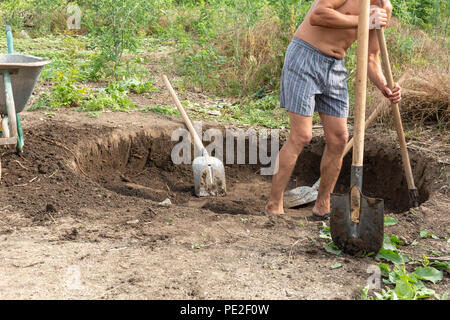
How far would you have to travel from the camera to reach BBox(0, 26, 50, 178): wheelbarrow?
12.6 feet

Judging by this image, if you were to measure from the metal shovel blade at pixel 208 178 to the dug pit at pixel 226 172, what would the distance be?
0.10 metres

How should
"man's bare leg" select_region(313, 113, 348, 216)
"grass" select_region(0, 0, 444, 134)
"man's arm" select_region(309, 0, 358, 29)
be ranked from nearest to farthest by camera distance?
"man's arm" select_region(309, 0, 358, 29) < "man's bare leg" select_region(313, 113, 348, 216) < "grass" select_region(0, 0, 444, 134)

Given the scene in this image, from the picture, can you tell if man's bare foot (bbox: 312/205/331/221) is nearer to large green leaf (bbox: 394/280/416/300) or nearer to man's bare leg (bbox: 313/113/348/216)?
man's bare leg (bbox: 313/113/348/216)

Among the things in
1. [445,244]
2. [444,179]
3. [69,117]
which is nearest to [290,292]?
[445,244]

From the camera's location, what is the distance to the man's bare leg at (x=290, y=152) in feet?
11.8

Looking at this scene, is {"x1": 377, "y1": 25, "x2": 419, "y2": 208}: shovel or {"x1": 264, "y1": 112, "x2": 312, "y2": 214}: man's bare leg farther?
{"x1": 264, "y1": 112, "x2": 312, "y2": 214}: man's bare leg

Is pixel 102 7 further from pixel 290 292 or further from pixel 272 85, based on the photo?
pixel 290 292

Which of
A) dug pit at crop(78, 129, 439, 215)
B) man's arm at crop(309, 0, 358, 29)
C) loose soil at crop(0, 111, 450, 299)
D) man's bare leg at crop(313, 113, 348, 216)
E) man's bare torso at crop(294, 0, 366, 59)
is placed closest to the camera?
loose soil at crop(0, 111, 450, 299)

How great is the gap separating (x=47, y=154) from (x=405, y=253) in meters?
3.04

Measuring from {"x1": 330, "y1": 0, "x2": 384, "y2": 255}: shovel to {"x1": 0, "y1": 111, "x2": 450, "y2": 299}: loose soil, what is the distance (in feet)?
0.36

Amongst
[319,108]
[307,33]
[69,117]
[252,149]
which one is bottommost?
[252,149]

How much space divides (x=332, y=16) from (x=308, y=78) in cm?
47

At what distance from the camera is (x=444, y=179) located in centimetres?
417

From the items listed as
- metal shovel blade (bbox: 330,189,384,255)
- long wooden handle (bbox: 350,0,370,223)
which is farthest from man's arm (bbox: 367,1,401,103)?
metal shovel blade (bbox: 330,189,384,255)
